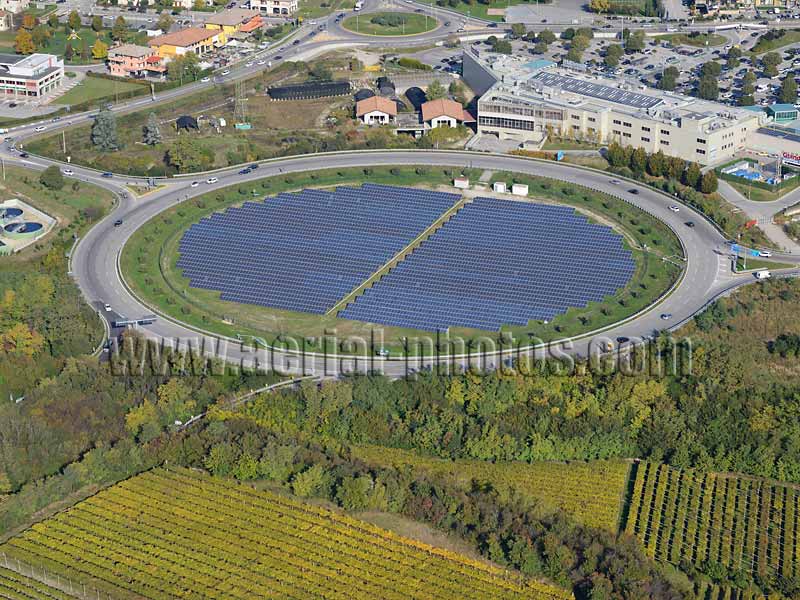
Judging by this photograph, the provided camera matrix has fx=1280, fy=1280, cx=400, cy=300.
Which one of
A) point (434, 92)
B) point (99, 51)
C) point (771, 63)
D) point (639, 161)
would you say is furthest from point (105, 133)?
point (771, 63)

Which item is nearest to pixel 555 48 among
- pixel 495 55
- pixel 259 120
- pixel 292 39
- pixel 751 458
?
pixel 495 55

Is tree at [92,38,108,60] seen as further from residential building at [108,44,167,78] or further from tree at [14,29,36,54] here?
tree at [14,29,36,54]

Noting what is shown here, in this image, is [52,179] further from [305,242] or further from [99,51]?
[99,51]

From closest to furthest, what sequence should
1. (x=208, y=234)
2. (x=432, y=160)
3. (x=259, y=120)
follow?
(x=208, y=234), (x=432, y=160), (x=259, y=120)

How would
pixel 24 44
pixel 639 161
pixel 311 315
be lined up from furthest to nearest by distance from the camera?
pixel 24 44
pixel 639 161
pixel 311 315

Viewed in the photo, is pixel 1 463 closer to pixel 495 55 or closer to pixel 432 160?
pixel 432 160
